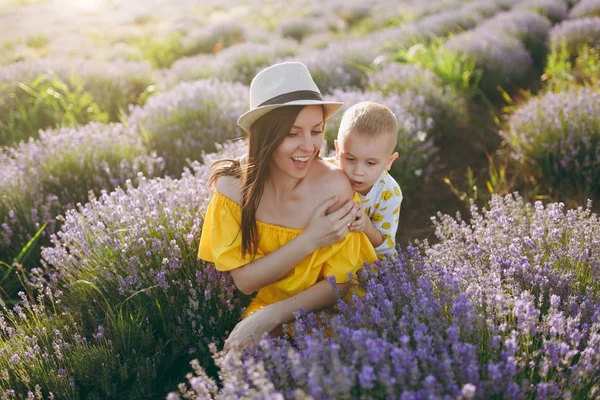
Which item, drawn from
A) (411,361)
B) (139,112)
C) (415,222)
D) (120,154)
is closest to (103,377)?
(411,361)

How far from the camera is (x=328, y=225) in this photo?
7.25 feet

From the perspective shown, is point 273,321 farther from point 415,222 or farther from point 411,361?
point 415,222

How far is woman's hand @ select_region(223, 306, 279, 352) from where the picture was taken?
211 centimetres

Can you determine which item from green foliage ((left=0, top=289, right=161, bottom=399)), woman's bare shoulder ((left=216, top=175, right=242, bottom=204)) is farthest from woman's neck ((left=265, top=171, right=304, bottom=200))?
green foliage ((left=0, top=289, right=161, bottom=399))

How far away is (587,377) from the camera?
5.31 ft

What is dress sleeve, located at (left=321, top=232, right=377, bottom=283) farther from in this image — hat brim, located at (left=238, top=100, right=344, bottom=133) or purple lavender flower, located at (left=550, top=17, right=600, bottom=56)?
purple lavender flower, located at (left=550, top=17, right=600, bottom=56)

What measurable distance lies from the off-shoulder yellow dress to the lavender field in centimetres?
15

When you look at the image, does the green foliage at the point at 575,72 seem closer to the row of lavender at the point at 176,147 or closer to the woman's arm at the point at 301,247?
the row of lavender at the point at 176,147

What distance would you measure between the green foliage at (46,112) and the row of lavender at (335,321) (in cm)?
287

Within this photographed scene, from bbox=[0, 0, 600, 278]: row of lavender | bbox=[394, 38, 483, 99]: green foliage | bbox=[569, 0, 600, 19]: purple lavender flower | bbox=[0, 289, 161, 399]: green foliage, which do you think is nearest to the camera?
bbox=[0, 289, 161, 399]: green foliage

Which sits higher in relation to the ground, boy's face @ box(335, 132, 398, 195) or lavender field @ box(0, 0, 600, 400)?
boy's face @ box(335, 132, 398, 195)

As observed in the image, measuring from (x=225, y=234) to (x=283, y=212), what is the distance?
0.30 m

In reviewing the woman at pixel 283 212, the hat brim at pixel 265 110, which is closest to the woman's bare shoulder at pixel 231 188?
the woman at pixel 283 212

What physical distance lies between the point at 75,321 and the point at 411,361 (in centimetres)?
188
